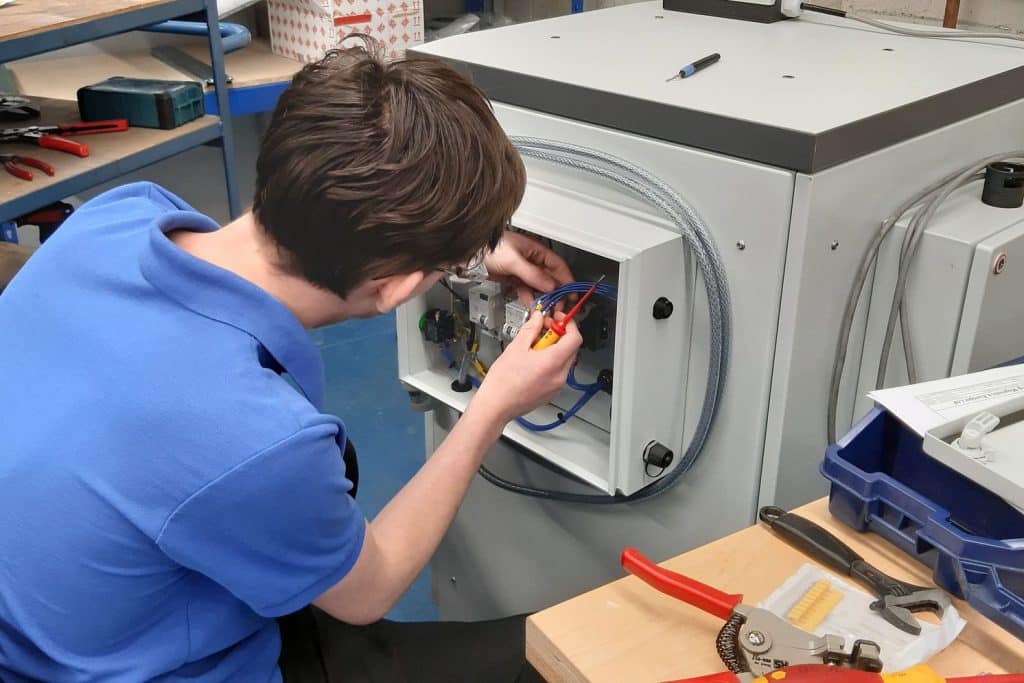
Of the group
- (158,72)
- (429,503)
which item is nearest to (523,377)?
(429,503)

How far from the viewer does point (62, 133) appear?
2.00 m

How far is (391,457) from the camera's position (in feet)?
7.29

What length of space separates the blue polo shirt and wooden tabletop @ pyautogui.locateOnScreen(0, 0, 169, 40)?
106 cm

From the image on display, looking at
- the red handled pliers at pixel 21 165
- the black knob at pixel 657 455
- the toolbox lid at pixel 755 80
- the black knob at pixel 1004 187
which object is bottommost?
the black knob at pixel 657 455

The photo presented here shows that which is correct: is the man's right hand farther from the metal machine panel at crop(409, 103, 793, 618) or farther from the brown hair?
the brown hair

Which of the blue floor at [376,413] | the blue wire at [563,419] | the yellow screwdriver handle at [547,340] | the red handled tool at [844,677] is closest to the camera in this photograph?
the red handled tool at [844,677]

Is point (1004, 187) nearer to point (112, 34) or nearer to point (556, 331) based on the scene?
point (556, 331)

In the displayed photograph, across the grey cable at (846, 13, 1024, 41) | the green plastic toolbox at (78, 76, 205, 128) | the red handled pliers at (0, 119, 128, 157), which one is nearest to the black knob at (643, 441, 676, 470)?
the grey cable at (846, 13, 1024, 41)

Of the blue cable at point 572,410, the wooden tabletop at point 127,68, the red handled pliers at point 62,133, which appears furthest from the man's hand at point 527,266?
the wooden tabletop at point 127,68

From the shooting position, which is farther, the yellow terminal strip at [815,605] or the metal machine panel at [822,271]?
the metal machine panel at [822,271]

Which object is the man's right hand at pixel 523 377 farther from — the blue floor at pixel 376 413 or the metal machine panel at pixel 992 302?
the blue floor at pixel 376 413

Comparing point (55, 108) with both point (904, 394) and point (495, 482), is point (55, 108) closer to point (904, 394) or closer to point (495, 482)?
point (495, 482)

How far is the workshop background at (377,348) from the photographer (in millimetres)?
1670

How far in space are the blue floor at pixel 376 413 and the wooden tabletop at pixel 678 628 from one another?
1072 millimetres
